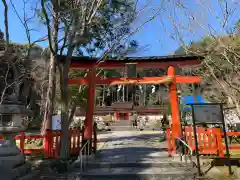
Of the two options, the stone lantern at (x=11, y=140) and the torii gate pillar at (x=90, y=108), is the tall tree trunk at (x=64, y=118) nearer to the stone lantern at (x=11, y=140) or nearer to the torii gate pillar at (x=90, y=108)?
the torii gate pillar at (x=90, y=108)

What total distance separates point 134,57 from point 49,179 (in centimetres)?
569

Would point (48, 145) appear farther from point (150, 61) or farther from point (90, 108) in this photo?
point (150, 61)

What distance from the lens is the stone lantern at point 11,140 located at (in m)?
5.88

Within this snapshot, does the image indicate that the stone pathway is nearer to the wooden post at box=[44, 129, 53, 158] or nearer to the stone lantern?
the stone lantern

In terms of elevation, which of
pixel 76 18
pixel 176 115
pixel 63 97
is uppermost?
pixel 76 18

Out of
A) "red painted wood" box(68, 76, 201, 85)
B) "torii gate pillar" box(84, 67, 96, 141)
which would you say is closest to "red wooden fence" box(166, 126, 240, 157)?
"red painted wood" box(68, 76, 201, 85)

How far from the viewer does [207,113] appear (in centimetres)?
713

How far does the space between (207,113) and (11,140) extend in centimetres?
567

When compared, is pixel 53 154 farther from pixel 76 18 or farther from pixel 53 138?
pixel 76 18

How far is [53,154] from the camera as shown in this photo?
874cm

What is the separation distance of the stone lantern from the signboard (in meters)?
5.08

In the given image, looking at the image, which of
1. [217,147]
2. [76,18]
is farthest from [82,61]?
[217,147]

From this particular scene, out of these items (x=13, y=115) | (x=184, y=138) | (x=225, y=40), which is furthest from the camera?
(x=184, y=138)

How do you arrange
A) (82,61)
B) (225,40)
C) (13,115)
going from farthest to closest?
(82,61) → (225,40) → (13,115)
